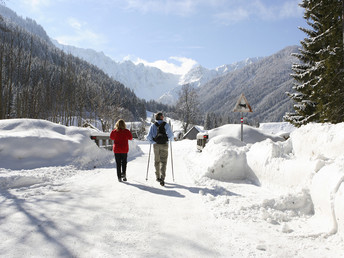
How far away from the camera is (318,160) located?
3992 millimetres

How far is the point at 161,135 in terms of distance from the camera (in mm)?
6746

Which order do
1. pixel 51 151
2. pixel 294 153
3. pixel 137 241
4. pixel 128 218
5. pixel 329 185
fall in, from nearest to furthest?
pixel 137 241, pixel 329 185, pixel 128 218, pixel 294 153, pixel 51 151


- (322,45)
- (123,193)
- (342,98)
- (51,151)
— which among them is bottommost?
(123,193)

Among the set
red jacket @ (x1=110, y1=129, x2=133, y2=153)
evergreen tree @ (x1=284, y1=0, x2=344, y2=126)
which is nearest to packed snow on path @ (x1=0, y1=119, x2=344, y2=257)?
red jacket @ (x1=110, y1=129, x2=133, y2=153)

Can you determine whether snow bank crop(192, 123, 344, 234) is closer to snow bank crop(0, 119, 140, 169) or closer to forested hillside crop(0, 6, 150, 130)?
snow bank crop(0, 119, 140, 169)

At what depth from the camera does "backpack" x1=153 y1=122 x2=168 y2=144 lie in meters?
6.73

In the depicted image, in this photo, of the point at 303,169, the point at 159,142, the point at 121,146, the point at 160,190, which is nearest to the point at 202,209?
the point at 160,190

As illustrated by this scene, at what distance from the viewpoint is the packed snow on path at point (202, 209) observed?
2.74 meters

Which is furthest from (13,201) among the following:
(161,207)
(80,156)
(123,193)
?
(80,156)

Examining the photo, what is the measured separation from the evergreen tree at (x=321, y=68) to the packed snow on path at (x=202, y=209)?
6.21 meters

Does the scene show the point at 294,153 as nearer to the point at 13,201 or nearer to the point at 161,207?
the point at 161,207

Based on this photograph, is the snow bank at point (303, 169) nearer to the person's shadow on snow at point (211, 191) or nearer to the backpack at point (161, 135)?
the person's shadow on snow at point (211, 191)

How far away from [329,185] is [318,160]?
909mm

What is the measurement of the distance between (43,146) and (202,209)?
7.22m
